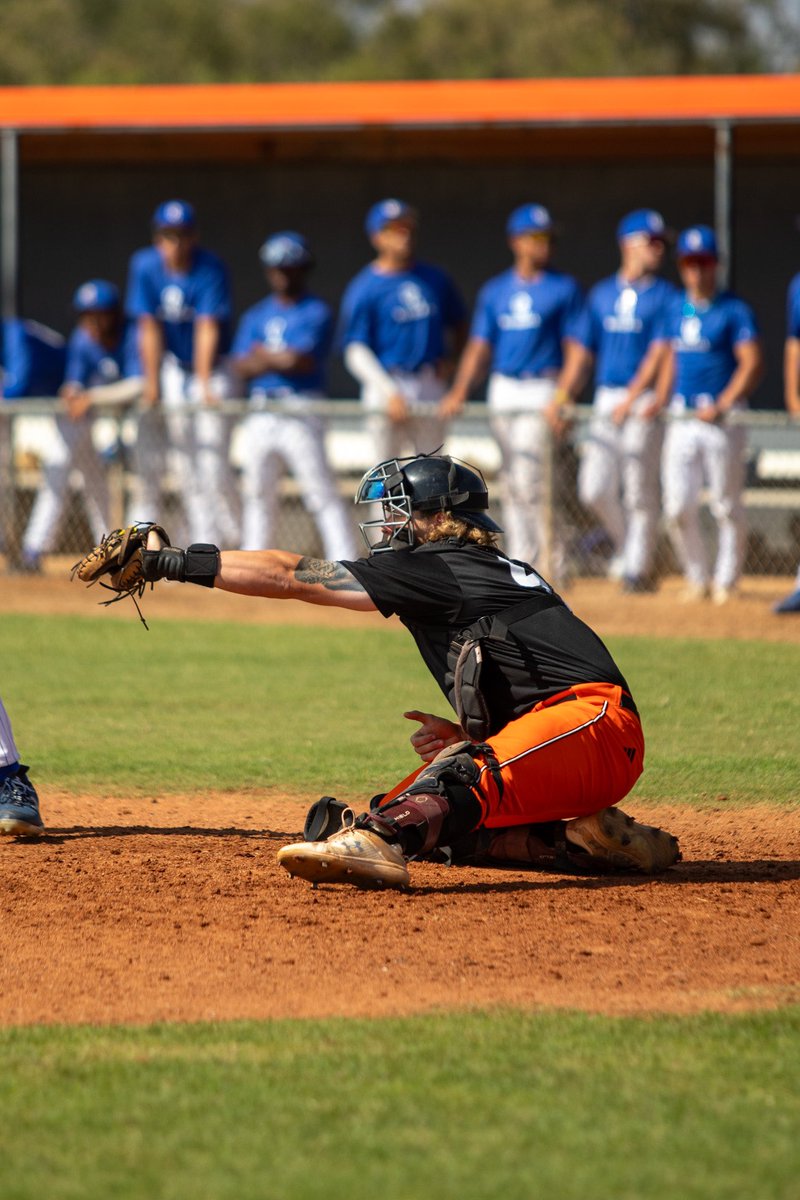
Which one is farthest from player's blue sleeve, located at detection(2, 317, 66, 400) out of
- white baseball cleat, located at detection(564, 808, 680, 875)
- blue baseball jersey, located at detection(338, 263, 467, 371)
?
white baseball cleat, located at detection(564, 808, 680, 875)

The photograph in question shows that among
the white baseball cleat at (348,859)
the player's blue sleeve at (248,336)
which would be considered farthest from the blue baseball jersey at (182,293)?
the white baseball cleat at (348,859)

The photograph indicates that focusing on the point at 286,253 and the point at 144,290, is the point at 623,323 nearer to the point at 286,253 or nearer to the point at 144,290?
the point at 286,253

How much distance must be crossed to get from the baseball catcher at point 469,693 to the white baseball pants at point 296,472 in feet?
22.3

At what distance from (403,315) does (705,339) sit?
2157 mm

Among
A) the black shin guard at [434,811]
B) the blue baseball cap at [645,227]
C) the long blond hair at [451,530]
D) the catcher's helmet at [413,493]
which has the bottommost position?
the black shin guard at [434,811]

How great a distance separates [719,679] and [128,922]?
5101 millimetres

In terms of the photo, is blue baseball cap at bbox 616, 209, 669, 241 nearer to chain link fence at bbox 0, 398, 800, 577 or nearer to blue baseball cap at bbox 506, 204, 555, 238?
blue baseball cap at bbox 506, 204, 555, 238

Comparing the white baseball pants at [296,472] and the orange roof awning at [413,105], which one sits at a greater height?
the orange roof awning at [413,105]

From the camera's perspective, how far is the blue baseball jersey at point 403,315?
1210 cm

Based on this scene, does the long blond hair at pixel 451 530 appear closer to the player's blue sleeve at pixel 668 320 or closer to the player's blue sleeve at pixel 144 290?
the player's blue sleeve at pixel 668 320

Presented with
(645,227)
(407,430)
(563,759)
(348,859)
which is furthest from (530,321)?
(348,859)

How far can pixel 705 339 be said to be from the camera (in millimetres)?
11555

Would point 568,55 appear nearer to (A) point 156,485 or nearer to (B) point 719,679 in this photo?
(A) point 156,485

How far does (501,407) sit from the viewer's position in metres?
12.3
